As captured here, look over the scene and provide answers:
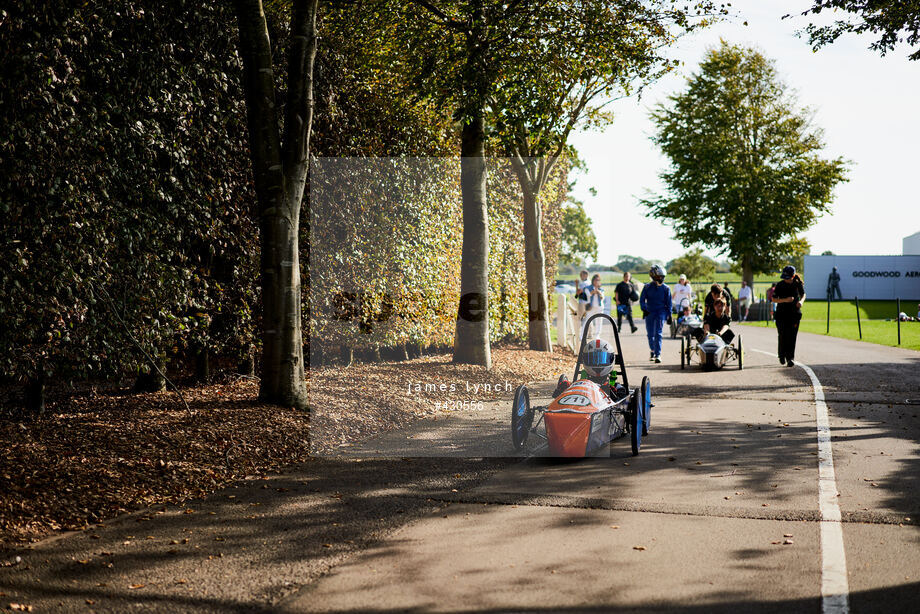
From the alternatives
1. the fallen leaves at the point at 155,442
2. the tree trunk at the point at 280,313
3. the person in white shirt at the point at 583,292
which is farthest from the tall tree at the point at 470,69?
the person in white shirt at the point at 583,292

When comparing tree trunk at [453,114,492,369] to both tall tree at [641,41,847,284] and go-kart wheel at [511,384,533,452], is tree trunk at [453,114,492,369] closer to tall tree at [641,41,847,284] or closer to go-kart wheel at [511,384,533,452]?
go-kart wheel at [511,384,533,452]

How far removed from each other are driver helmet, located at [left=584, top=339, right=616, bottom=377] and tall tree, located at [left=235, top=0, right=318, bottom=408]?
323 centimetres

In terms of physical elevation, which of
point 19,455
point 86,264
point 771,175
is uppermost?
point 771,175

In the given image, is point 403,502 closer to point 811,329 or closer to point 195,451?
point 195,451

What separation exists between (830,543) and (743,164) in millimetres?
45877

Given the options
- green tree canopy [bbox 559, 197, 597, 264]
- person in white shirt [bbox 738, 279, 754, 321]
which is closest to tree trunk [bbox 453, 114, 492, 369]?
person in white shirt [bbox 738, 279, 754, 321]

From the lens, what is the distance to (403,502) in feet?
21.2

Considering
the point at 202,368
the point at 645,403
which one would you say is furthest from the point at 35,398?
the point at 645,403

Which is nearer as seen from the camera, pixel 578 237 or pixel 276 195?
pixel 276 195

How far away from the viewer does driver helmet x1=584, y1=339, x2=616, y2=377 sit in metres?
9.07

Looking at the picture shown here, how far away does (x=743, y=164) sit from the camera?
48031 millimetres

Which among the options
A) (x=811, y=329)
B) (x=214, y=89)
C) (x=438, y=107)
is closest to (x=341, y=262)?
(x=438, y=107)

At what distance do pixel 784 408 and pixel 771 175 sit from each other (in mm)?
39025

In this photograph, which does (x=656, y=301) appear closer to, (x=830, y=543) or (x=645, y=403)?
(x=645, y=403)
